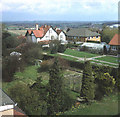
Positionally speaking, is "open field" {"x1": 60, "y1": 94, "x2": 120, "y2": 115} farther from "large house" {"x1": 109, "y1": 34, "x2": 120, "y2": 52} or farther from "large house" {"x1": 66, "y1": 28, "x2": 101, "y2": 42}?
"large house" {"x1": 109, "y1": 34, "x2": 120, "y2": 52}

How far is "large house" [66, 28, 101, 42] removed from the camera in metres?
8.89

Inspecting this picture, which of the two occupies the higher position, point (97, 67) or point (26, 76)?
point (97, 67)

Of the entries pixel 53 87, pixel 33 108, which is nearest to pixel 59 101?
pixel 53 87

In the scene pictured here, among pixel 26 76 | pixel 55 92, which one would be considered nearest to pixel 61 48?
pixel 26 76

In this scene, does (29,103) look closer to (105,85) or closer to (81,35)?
(105,85)

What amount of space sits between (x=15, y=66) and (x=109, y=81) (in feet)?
10.2

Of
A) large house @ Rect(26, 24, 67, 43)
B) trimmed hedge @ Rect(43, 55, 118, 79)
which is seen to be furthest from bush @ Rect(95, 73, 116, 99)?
large house @ Rect(26, 24, 67, 43)

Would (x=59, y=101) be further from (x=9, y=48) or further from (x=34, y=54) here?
(x=9, y=48)

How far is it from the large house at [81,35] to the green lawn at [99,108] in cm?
476

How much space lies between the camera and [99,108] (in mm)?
3781

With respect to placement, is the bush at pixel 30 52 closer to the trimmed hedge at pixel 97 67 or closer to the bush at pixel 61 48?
the trimmed hedge at pixel 97 67

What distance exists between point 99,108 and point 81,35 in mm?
6996

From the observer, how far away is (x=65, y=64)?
7.05 meters

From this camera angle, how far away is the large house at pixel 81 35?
8.89 metres
